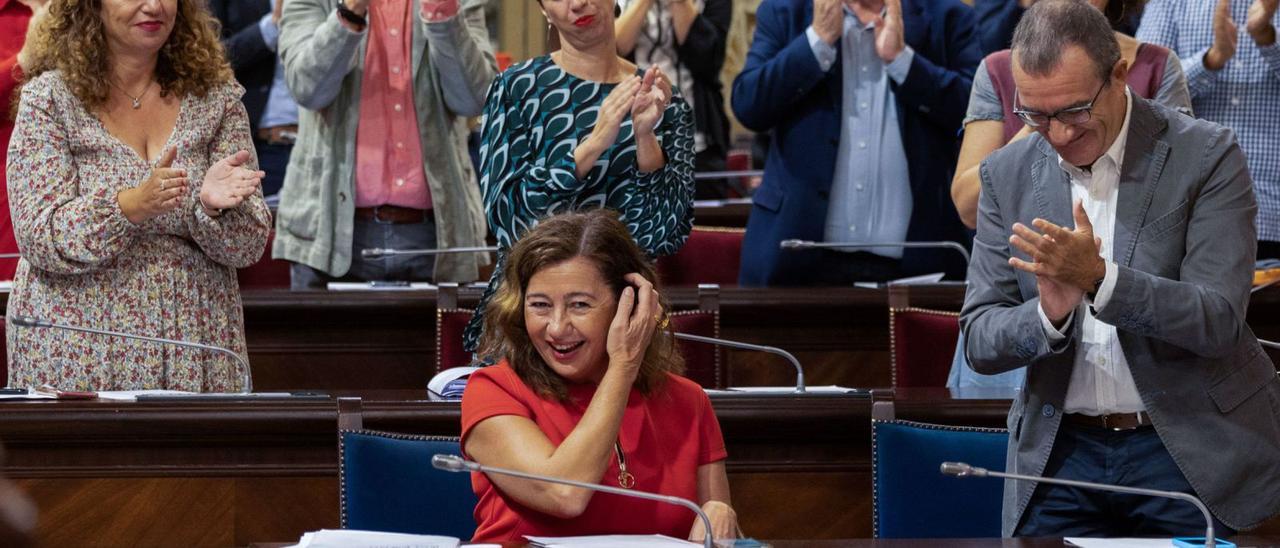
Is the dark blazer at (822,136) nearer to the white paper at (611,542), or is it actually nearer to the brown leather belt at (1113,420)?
the brown leather belt at (1113,420)

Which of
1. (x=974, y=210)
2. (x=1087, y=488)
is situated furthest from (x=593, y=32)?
(x=1087, y=488)

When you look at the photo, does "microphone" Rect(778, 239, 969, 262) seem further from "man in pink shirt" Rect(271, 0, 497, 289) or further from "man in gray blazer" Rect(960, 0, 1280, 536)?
"man in gray blazer" Rect(960, 0, 1280, 536)

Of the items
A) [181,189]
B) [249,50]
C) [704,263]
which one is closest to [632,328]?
[181,189]

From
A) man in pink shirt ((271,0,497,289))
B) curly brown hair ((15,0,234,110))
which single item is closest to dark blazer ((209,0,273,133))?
man in pink shirt ((271,0,497,289))

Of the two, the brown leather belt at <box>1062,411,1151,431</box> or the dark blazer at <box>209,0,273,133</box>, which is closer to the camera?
the brown leather belt at <box>1062,411,1151,431</box>

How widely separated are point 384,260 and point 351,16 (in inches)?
23.9

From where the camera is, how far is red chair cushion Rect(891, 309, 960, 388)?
330cm

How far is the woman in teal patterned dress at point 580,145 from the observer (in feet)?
9.41

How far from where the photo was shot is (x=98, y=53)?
2.97 metres

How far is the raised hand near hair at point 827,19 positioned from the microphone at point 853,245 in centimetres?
47

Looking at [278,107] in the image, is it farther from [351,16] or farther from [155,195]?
[155,195]

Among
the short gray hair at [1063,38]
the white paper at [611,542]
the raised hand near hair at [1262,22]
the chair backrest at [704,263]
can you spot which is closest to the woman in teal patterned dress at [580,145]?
the short gray hair at [1063,38]

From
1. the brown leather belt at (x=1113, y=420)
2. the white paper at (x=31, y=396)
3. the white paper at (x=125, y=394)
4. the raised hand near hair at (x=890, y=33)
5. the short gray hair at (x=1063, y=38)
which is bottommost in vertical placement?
the white paper at (x=125, y=394)

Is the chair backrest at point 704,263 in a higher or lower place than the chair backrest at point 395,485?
higher
